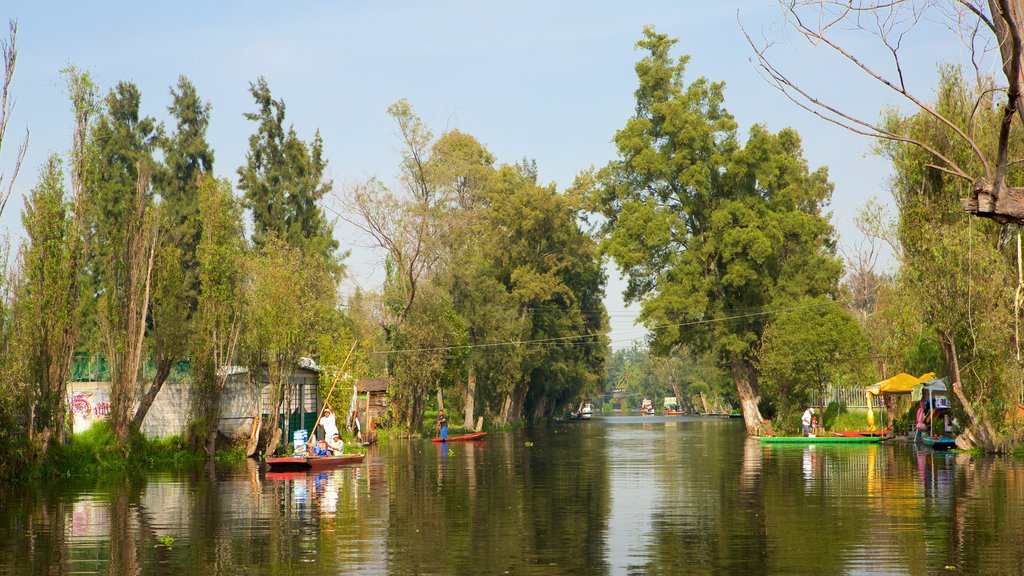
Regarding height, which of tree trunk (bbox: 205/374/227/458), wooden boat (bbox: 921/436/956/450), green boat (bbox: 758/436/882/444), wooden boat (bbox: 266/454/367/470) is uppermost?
tree trunk (bbox: 205/374/227/458)

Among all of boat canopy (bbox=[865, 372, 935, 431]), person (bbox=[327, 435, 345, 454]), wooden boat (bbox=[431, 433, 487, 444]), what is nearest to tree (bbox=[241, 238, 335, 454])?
person (bbox=[327, 435, 345, 454])

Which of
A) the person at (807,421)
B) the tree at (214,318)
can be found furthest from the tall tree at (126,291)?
the person at (807,421)

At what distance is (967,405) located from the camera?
33344 mm

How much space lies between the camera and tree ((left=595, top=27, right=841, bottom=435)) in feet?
190

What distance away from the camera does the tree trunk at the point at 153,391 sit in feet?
112

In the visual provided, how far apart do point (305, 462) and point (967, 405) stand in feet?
66.3

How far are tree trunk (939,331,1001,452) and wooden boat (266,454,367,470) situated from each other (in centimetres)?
1905

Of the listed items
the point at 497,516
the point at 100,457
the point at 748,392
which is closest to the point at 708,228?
the point at 748,392

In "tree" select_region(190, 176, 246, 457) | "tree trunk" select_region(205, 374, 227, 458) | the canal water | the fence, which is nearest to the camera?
the canal water

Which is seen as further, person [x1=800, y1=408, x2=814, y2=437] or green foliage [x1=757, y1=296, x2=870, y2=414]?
green foliage [x1=757, y1=296, x2=870, y2=414]

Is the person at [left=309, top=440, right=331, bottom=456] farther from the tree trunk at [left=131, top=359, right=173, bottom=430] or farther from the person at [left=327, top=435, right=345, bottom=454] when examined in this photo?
the tree trunk at [left=131, top=359, right=173, bottom=430]

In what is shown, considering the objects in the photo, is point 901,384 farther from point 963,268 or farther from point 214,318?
point 214,318

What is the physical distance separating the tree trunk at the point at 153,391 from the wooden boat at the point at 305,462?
6.07 meters

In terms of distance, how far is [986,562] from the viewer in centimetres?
1239
